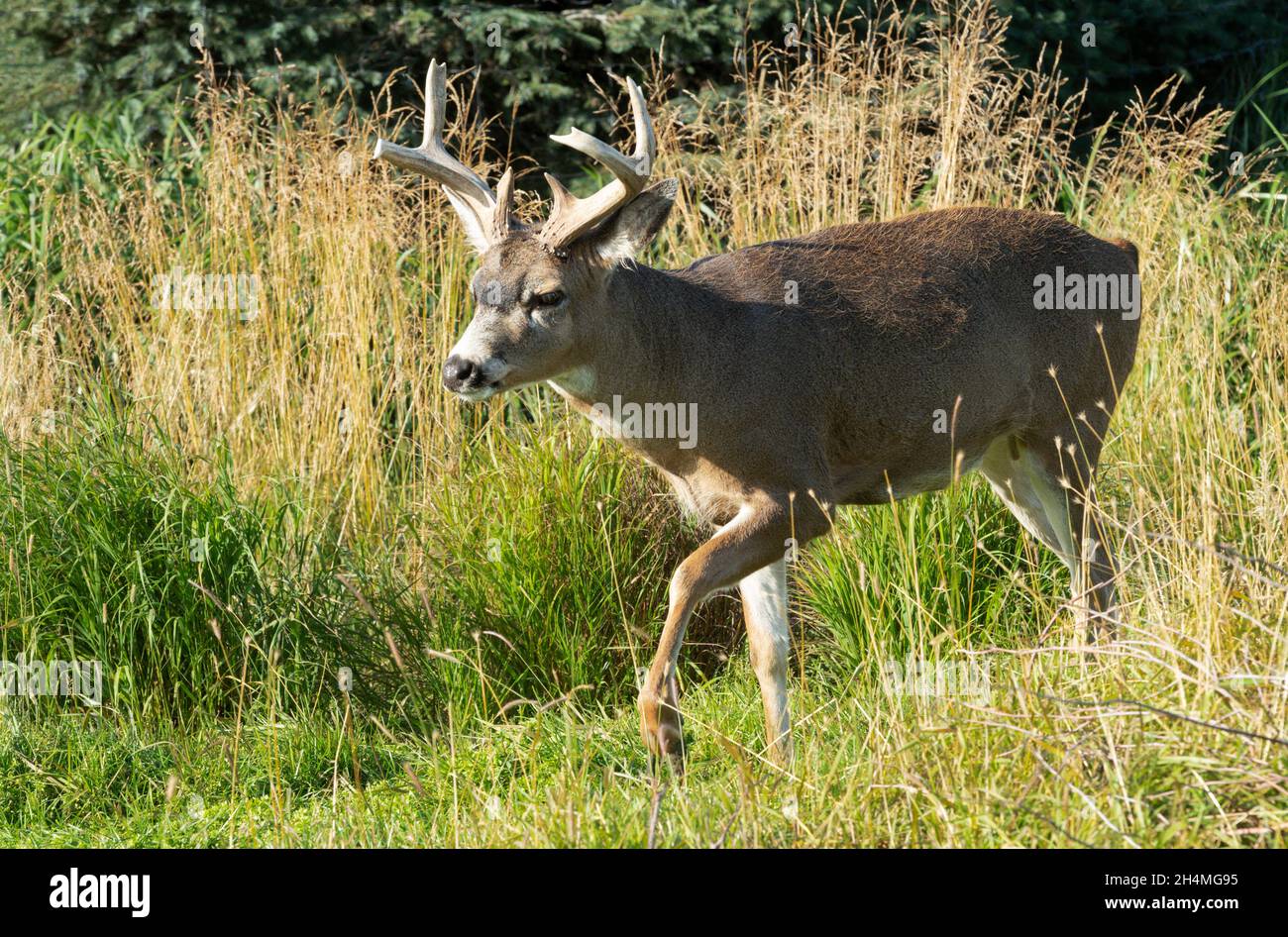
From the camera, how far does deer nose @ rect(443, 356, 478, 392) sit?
200 inches

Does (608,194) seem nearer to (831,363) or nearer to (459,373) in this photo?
(459,373)

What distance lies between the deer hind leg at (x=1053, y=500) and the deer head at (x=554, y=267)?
1.69 m

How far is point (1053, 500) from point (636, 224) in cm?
202

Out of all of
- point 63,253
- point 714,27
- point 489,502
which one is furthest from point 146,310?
point 714,27

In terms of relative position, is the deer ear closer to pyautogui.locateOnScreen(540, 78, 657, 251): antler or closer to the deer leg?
pyautogui.locateOnScreen(540, 78, 657, 251): antler

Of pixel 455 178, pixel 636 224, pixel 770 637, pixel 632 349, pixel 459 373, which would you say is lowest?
pixel 770 637

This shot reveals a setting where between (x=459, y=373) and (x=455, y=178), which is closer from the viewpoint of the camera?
(x=459, y=373)

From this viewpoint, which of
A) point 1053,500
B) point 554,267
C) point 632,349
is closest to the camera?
point 554,267

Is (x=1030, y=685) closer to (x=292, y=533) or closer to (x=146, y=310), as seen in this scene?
(x=292, y=533)

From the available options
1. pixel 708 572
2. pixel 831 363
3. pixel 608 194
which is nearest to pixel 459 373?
pixel 608 194

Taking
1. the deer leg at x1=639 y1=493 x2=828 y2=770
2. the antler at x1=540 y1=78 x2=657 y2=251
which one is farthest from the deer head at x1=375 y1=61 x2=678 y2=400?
the deer leg at x1=639 y1=493 x2=828 y2=770

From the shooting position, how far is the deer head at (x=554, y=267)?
5184 mm

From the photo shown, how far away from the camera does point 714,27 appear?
1057 cm

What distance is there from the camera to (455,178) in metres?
5.66
